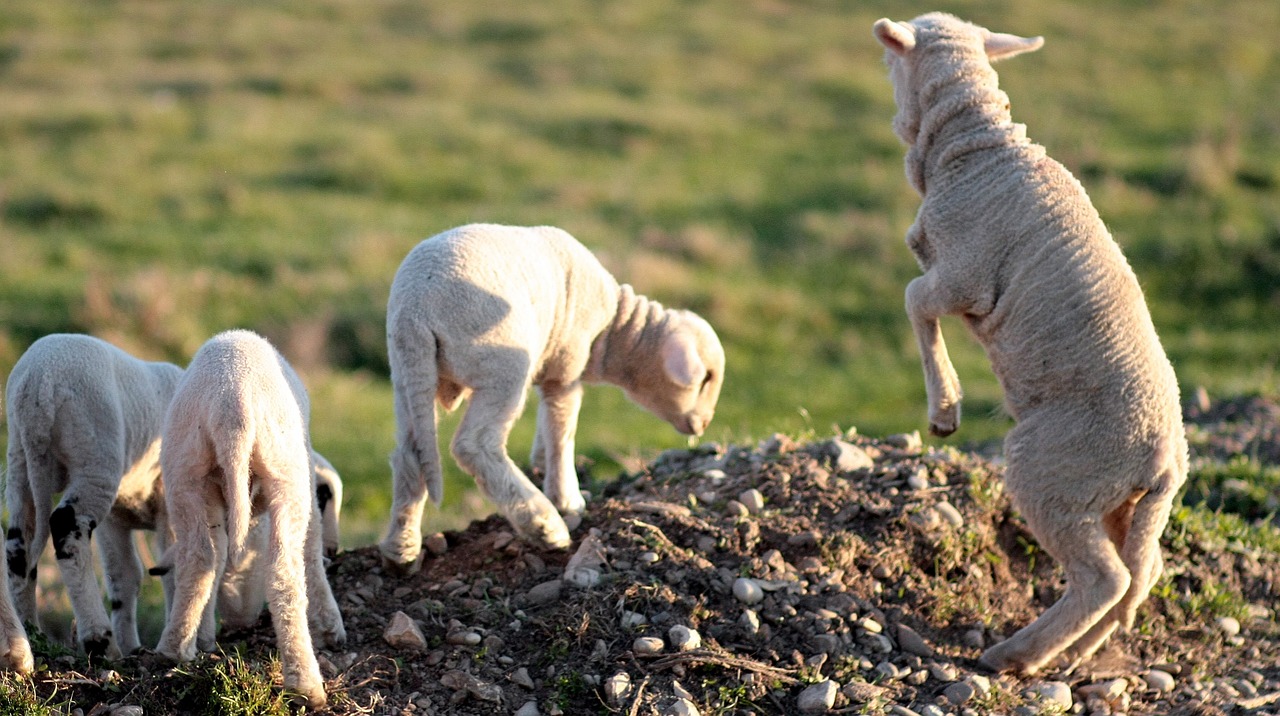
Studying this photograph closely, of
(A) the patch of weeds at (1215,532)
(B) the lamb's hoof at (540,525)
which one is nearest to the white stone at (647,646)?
(B) the lamb's hoof at (540,525)

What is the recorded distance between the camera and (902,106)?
6.17 metres

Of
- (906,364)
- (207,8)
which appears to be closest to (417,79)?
(207,8)

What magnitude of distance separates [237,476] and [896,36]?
11.1 ft

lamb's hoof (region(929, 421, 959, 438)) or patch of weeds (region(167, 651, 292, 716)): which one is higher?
lamb's hoof (region(929, 421, 959, 438))

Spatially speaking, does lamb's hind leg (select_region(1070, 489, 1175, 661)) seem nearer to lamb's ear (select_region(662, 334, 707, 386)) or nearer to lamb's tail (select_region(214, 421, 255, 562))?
lamb's ear (select_region(662, 334, 707, 386))

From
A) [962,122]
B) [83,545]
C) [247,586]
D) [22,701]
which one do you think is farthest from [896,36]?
[22,701]

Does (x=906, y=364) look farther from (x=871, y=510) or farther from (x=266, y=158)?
(x=266, y=158)

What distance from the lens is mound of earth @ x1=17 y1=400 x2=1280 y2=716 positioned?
5.18 meters

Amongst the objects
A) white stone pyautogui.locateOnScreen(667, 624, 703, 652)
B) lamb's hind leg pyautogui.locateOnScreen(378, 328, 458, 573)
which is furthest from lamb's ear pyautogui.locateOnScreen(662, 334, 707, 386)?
white stone pyautogui.locateOnScreen(667, 624, 703, 652)

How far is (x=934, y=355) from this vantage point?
19.3ft

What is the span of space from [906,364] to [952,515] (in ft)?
27.6

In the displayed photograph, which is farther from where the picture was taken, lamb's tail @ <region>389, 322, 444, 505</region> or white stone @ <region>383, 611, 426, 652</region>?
lamb's tail @ <region>389, 322, 444, 505</region>

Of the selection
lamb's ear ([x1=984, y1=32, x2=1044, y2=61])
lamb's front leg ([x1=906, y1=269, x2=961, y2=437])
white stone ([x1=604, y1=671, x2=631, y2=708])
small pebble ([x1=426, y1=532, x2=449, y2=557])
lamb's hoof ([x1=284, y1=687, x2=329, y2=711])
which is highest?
lamb's ear ([x1=984, y1=32, x2=1044, y2=61])

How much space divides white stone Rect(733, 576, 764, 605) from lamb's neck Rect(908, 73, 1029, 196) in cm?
204
